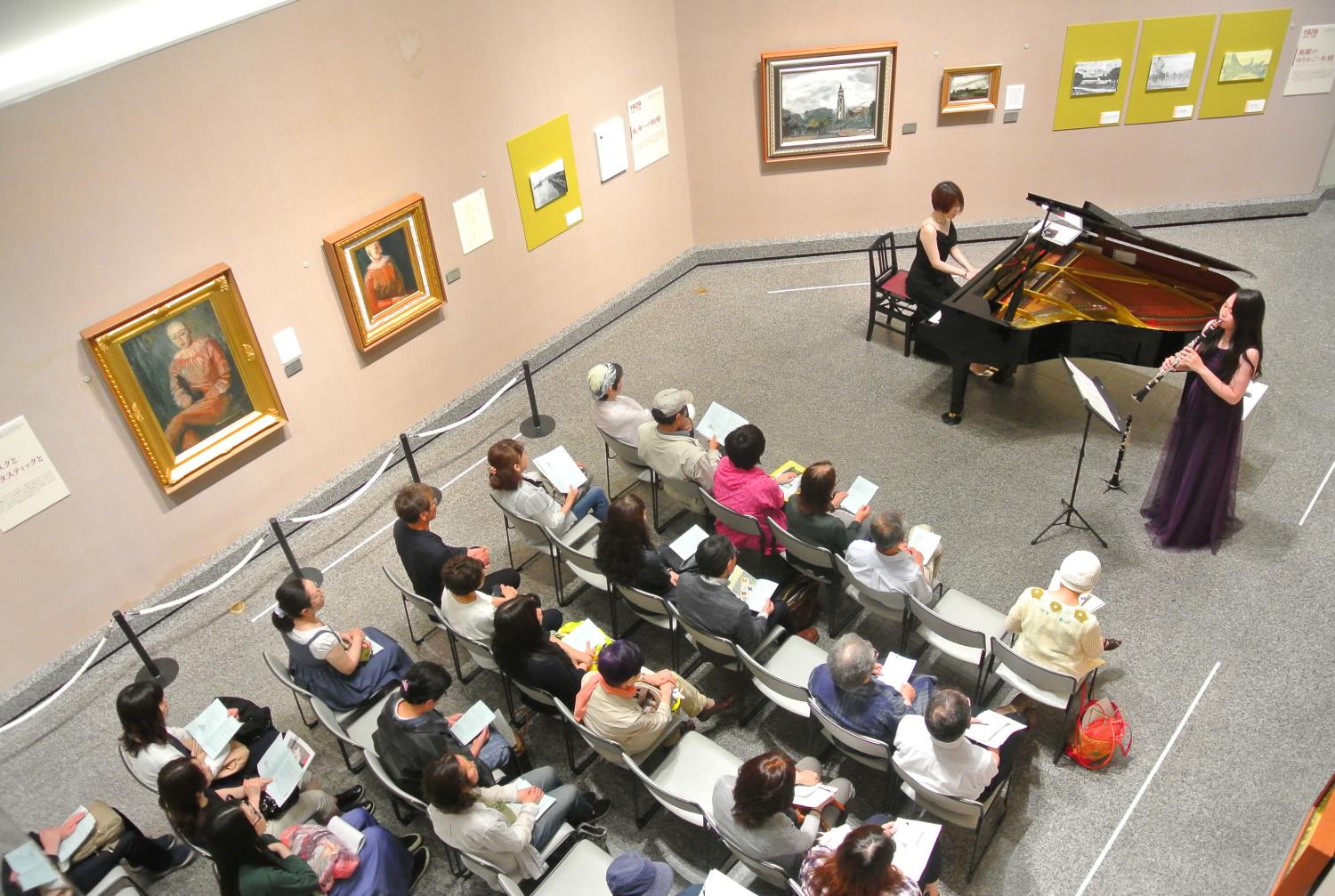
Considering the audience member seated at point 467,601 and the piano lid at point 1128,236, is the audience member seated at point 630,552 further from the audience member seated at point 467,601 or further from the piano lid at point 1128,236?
the piano lid at point 1128,236

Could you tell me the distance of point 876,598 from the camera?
17.6 ft

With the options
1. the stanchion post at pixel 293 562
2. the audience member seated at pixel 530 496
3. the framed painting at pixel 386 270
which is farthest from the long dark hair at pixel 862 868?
the framed painting at pixel 386 270

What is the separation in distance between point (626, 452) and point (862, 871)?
3587mm

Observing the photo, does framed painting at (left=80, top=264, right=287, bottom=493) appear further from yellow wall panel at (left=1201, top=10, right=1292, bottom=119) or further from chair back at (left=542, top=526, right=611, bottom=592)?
yellow wall panel at (left=1201, top=10, right=1292, bottom=119)

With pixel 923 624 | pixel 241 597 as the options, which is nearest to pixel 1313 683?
pixel 923 624

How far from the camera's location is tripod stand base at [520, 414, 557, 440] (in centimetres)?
797

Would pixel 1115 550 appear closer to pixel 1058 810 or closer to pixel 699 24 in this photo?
pixel 1058 810

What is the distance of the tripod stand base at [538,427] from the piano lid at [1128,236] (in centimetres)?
435

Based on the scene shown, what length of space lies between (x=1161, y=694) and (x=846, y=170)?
6161 millimetres

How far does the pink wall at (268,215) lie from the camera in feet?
17.7

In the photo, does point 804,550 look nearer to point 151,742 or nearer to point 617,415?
point 617,415

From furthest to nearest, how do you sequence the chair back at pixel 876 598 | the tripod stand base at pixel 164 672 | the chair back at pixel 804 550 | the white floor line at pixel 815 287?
the white floor line at pixel 815 287, the tripod stand base at pixel 164 672, the chair back at pixel 804 550, the chair back at pixel 876 598

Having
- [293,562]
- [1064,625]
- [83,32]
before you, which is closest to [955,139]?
[1064,625]

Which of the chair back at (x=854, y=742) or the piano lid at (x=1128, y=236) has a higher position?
the piano lid at (x=1128, y=236)
